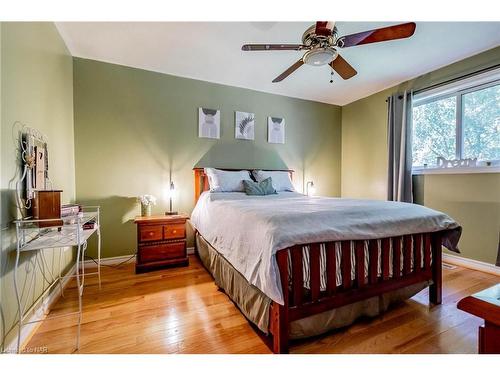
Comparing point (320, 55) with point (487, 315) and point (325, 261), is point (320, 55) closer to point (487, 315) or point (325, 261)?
point (325, 261)

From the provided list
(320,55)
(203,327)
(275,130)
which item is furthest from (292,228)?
(275,130)

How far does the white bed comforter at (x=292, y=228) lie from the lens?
3.88 feet

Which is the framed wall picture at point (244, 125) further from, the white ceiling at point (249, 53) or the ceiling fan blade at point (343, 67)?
the ceiling fan blade at point (343, 67)

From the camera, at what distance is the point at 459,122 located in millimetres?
2691

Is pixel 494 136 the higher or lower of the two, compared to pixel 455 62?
lower

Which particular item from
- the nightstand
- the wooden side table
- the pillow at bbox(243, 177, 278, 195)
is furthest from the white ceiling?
the wooden side table

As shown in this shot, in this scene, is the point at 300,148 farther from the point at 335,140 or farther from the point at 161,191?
the point at 161,191

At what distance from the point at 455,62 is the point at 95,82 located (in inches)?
169

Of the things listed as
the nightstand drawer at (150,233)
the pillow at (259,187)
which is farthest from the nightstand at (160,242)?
the pillow at (259,187)

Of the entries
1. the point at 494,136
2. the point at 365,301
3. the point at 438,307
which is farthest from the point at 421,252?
the point at 494,136

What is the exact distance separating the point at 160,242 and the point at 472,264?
3.57 meters

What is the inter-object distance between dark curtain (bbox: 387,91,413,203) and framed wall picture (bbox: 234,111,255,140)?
6.66 feet
